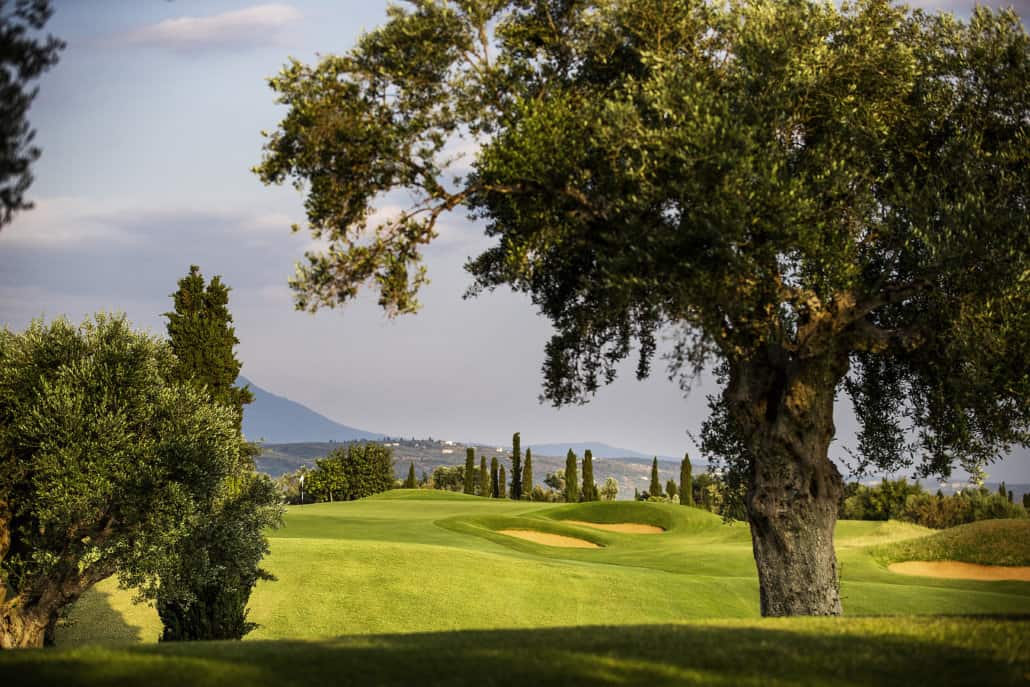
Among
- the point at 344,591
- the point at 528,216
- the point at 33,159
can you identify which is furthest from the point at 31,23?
the point at 344,591

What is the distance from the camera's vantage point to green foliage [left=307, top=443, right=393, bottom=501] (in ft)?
345

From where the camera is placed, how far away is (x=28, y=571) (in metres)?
20.6

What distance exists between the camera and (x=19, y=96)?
11297mm

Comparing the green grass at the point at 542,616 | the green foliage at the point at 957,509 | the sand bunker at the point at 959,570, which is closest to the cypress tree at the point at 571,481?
the green grass at the point at 542,616

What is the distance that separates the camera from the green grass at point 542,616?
401 inches

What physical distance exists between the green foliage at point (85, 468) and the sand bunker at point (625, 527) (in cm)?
4282

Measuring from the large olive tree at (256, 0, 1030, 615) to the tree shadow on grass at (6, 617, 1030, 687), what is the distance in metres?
6.20

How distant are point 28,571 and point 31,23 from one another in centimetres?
1382

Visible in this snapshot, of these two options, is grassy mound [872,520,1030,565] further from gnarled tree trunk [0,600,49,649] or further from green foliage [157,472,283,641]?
gnarled tree trunk [0,600,49,649]

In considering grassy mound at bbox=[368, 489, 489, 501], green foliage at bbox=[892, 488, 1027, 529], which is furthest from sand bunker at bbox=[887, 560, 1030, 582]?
grassy mound at bbox=[368, 489, 489, 501]

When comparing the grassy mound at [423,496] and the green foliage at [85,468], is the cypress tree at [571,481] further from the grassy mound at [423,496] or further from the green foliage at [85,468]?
the green foliage at [85,468]

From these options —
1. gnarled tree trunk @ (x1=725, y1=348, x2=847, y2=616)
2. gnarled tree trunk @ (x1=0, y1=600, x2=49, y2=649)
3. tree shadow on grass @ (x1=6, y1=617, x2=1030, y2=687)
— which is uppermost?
gnarled tree trunk @ (x1=725, y1=348, x2=847, y2=616)

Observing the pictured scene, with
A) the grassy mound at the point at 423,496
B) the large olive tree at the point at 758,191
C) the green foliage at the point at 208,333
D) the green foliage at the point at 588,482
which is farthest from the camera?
the green foliage at the point at 588,482

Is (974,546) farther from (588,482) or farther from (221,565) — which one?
(588,482)
